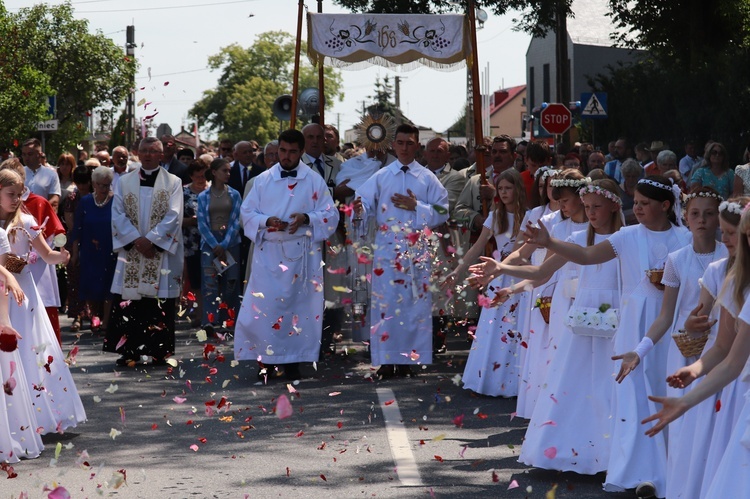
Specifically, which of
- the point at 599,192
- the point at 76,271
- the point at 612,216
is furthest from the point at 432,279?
the point at 76,271

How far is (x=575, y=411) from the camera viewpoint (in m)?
7.73

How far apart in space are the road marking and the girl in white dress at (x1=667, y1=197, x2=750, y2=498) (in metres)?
1.69

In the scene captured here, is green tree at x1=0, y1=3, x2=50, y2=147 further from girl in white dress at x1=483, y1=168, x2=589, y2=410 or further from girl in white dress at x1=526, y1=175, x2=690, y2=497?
girl in white dress at x1=526, y1=175, x2=690, y2=497

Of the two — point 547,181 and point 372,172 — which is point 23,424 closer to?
point 547,181

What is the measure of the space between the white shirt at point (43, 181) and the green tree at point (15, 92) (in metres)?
13.5

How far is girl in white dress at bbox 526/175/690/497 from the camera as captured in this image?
7.25 m

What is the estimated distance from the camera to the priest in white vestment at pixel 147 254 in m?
13.1

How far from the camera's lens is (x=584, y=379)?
782cm

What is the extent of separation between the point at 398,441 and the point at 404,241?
3.85 meters

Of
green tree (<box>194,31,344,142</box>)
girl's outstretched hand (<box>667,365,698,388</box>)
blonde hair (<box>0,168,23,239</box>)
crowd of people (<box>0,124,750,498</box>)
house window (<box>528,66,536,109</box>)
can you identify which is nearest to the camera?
girl's outstretched hand (<box>667,365,698,388</box>)

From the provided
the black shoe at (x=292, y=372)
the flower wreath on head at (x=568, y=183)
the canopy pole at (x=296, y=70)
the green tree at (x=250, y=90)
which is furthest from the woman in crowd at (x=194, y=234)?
the green tree at (x=250, y=90)

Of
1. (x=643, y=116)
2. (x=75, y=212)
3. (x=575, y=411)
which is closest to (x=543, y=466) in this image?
(x=575, y=411)

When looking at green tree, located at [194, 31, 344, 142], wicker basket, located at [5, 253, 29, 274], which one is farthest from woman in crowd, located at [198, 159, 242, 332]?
green tree, located at [194, 31, 344, 142]

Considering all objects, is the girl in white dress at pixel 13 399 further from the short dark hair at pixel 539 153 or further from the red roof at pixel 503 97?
the red roof at pixel 503 97
